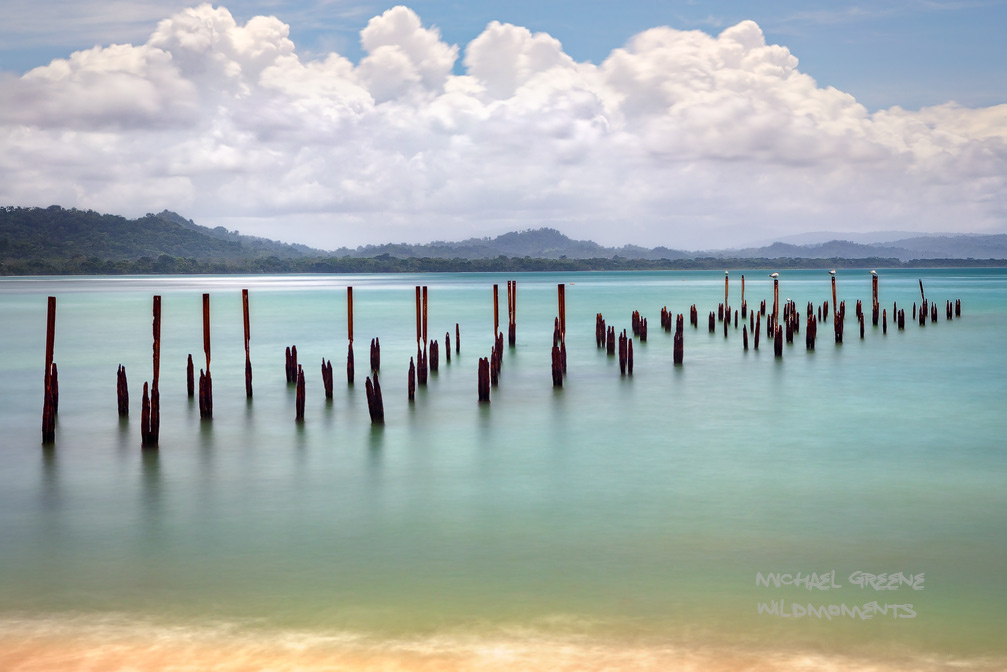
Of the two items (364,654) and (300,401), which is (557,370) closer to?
(300,401)

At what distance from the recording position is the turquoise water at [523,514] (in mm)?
7250

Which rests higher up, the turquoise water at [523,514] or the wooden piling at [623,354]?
the wooden piling at [623,354]

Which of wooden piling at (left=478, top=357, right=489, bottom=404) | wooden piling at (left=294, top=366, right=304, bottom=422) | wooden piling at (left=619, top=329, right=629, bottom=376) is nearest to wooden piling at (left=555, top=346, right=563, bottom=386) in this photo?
wooden piling at (left=619, top=329, right=629, bottom=376)

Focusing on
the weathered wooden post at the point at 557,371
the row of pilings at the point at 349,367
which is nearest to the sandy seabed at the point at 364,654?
the row of pilings at the point at 349,367

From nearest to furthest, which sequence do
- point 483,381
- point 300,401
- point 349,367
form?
point 300,401, point 483,381, point 349,367

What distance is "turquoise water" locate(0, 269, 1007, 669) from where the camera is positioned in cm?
725

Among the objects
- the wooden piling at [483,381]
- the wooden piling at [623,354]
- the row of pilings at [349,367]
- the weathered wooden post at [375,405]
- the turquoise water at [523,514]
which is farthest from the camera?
the wooden piling at [623,354]

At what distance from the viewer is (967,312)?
5109cm

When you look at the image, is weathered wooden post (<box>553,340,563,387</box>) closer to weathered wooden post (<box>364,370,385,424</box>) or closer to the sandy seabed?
weathered wooden post (<box>364,370,385,424</box>)

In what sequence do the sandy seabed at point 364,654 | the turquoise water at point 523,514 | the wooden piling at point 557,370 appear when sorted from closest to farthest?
the sandy seabed at point 364,654 < the turquoise water at point 523,514 < the wooden piling at point 557,370

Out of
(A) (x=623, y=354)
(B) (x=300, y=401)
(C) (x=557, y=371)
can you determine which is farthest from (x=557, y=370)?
(B) (x=300, y=401)

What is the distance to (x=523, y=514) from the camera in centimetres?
1062

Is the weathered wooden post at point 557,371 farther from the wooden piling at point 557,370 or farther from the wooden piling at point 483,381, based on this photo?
the wooden piling at point 483,381

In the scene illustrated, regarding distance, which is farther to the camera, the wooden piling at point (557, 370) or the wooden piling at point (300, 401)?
the wooden piling at point (557, 370)
